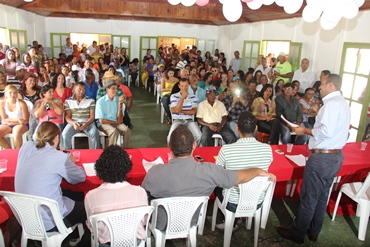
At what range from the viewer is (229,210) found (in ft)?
8.54

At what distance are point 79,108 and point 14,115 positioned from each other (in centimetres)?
84

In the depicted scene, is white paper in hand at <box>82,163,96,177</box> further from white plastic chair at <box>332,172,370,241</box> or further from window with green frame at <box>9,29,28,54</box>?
window with green frame at <box>9,29,28,54</box>

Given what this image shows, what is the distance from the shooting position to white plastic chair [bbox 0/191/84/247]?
6.54ft

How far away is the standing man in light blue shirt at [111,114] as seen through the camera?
170 inches

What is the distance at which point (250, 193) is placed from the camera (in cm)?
248

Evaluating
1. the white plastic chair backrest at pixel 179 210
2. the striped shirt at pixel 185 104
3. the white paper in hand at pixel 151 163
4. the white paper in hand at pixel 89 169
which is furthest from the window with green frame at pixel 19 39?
the white plastic chair backrest at pixel 179 210

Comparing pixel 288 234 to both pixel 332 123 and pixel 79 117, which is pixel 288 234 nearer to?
pixel 332 123

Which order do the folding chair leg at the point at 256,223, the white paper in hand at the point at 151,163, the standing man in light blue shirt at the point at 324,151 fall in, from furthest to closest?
the white paper in hand at the point at 151,163 < the folding chair leg at the point at 256,223 < the standing man in light blue shirt at the point at 324,151

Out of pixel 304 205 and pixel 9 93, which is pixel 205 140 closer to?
pixel 304 205

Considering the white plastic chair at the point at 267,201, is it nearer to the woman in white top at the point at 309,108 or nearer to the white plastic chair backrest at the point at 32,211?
the white plastic chair backrest at the point at 32,211

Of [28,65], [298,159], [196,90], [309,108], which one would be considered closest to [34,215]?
[298,159]

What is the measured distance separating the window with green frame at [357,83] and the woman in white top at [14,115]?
562 cm

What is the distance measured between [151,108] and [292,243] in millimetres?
5444

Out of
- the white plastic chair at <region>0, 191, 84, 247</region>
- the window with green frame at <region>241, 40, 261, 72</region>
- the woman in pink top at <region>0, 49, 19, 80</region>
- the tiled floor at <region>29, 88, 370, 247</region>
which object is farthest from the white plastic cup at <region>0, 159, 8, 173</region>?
Answer: the window with green frame at <region>241, 40, 261, 72</region>
